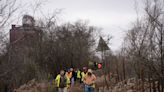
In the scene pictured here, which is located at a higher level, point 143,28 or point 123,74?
point 143,28

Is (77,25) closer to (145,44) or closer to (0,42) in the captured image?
(145,44)

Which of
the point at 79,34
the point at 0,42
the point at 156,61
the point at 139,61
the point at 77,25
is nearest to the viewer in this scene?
the point at 0,42

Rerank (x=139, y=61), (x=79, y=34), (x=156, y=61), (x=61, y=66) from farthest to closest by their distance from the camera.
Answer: (x=79, y=34) < (x=61, y=66) < (x=139, y=61) < (x=156, y=61)

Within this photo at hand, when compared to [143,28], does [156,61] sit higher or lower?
lower

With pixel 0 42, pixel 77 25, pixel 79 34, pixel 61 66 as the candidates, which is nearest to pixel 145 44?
pixel 0 42

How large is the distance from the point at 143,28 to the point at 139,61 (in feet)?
5.75

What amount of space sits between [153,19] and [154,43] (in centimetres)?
109

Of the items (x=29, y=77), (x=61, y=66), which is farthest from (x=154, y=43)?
A: (x=61, y=66)

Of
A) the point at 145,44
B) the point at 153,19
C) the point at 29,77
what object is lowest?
the point at 29,77

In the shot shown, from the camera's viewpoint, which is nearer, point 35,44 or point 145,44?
point 145,44

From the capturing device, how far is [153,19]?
16.7 meters

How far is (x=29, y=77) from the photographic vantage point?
2958 cm

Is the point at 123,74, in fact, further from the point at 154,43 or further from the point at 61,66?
the point at 154,43

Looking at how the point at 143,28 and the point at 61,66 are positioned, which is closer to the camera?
the point at 143,28
